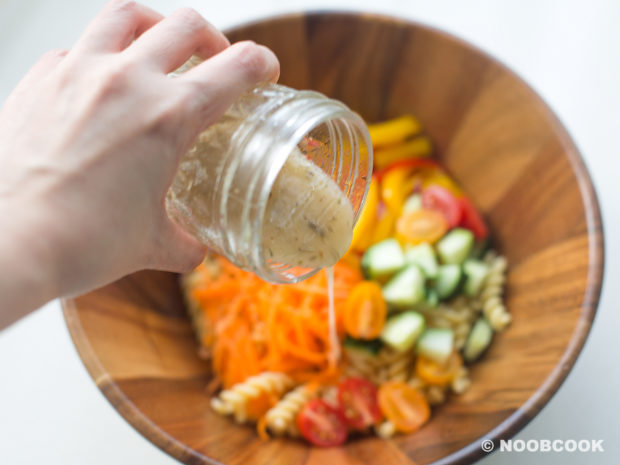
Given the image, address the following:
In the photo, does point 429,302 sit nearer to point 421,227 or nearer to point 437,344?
point 437,344

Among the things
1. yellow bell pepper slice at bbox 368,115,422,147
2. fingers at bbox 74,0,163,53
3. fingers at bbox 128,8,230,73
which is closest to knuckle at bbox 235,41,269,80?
fingers at bbox 128,8,230,73

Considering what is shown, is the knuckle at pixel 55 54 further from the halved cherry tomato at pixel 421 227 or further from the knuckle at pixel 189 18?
the halved cherry tomato at pixel 421 227

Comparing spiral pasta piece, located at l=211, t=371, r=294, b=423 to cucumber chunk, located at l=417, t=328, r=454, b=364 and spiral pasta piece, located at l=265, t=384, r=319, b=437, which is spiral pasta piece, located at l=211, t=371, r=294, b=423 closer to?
spiral pasta piece, located at l=265, t=384, r=319, b=437

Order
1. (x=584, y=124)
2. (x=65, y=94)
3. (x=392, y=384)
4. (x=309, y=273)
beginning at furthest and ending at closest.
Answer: (x=584, y=124)
(x=392, y=384)
(x=309, y=273)
(x=65, y=94)

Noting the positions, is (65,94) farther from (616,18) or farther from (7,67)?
(616,18)

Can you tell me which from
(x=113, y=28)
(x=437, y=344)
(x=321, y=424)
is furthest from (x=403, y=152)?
(x=113, y=28)

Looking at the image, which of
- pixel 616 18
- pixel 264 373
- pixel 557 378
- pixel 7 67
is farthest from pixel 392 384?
pixel 7 67

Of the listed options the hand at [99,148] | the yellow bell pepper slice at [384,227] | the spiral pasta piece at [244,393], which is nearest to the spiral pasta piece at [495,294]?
the yellow bell pepper slice at [384,227]
